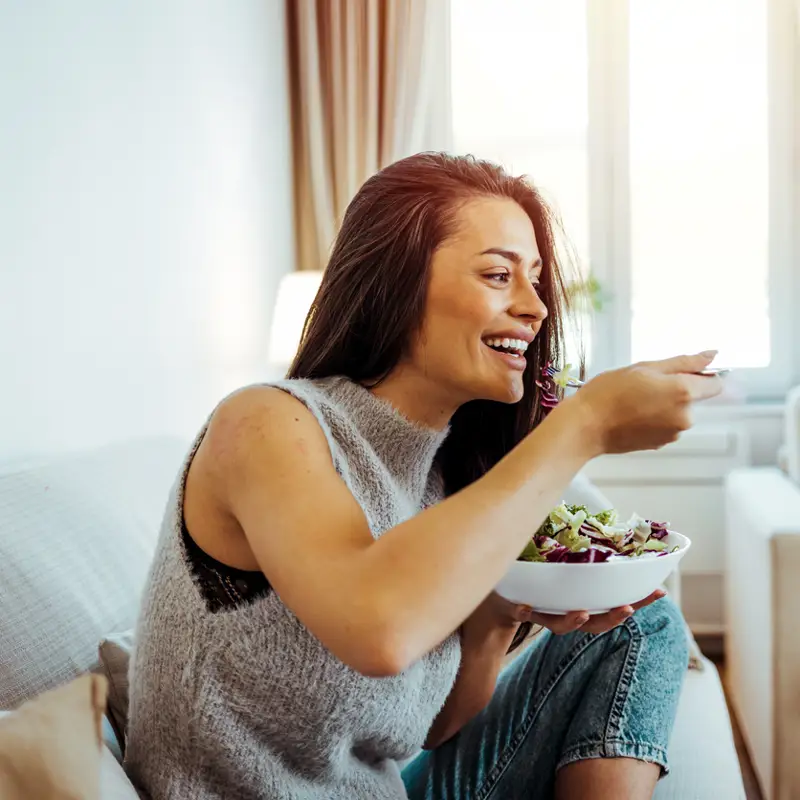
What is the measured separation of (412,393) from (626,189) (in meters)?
2.35

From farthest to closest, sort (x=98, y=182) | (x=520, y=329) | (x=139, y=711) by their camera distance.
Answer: (x=98, y=182) → (x=520, y=329) → (x=139, y=711)

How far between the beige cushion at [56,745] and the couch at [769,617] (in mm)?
1619

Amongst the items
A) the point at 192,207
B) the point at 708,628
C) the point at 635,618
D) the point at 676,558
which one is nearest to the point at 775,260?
the point at 708,628

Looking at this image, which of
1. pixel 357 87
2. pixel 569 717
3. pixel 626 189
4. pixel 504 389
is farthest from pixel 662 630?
pixel 357 87

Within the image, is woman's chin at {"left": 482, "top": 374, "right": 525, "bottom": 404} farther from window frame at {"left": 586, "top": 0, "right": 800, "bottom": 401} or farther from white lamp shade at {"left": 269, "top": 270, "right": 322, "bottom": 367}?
window frame at {"left": 586, "top": 0, "right": 800, "bottom": 401}

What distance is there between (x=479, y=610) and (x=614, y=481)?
1.96m

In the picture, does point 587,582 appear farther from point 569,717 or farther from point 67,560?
point 67,560

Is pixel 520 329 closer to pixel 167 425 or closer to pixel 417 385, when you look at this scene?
pixel 417 385

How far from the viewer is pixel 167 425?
6.58 feet

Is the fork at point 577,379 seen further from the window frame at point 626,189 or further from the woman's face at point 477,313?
the window frame at point 626,189

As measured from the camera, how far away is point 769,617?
6.39ft

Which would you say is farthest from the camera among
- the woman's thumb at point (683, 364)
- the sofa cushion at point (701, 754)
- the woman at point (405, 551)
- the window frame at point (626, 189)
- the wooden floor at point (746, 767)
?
the window frame at point (626, 189)

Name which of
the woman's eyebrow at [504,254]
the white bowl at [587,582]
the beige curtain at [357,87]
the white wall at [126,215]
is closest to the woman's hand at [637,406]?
the white bowl at [587,582]

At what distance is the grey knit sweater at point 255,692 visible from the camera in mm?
837
